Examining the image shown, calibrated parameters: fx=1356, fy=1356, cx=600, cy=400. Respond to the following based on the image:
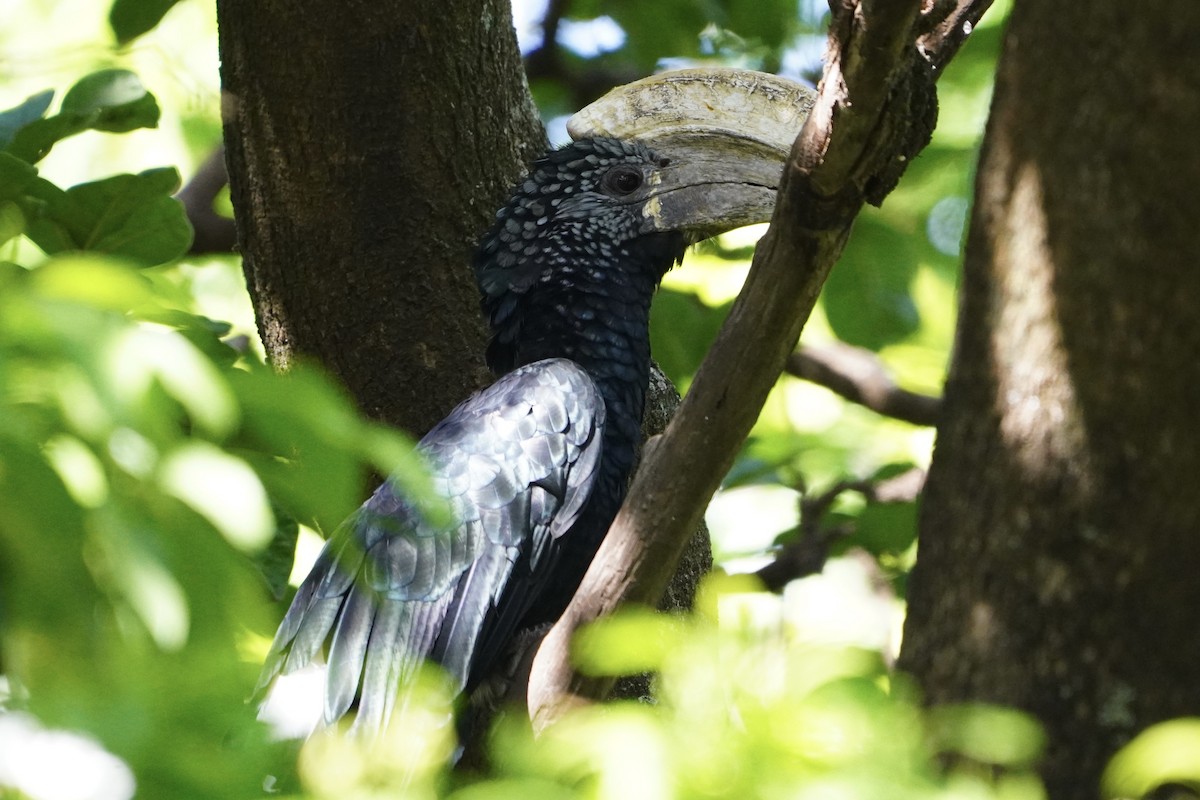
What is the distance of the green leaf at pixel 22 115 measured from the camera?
336 centimetres

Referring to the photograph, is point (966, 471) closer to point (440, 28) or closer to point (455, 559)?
point (455, 559)

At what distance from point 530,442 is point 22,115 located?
154cm

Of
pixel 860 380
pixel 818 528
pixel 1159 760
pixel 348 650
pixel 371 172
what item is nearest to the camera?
pixel 1159 760

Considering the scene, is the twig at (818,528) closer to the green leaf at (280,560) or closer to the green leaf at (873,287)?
the green leaf at (873,287)

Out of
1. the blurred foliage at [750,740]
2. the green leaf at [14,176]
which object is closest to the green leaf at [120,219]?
the green leaf at [14,176]

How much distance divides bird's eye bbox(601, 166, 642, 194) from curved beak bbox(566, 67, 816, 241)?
0.07m

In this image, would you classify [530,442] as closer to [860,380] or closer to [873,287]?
[873,287]

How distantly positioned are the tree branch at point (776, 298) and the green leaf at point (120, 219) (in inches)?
63.6

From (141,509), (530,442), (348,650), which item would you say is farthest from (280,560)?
(141,509)

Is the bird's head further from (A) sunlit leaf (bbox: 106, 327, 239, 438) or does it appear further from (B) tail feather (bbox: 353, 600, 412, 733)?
(A) sunlit leaf (bbox: 106, 327, 239, 438)

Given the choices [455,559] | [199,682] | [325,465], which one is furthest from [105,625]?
[455,559]

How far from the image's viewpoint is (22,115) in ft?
11.3

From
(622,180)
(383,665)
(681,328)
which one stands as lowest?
(383,665)

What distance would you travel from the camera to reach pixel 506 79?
3.81m
